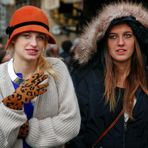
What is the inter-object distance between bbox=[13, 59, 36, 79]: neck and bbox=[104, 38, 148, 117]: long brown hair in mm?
803

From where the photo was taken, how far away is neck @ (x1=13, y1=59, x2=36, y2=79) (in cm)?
367

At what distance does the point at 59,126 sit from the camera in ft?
11.8

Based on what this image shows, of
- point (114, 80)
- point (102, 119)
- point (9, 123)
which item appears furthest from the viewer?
point (114, 80)

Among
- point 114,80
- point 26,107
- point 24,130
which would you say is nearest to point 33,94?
point 26,107

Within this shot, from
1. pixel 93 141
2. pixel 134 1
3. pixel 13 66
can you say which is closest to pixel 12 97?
pixel 13 66

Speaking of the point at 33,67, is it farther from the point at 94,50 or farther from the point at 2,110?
the point at 94,50

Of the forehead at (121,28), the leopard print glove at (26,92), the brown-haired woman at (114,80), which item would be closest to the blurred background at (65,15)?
the brown-haired woman at (114,80)

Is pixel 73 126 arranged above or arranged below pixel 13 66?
below

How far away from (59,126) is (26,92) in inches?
16.7

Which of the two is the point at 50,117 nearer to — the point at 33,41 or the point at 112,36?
the point at 33,41

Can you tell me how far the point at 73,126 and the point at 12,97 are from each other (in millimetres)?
589

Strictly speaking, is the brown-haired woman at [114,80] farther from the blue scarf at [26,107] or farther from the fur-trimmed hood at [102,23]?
the blue scarf at [26,107]

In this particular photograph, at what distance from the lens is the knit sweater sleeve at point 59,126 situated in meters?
3.56

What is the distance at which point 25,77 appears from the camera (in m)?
3.67
